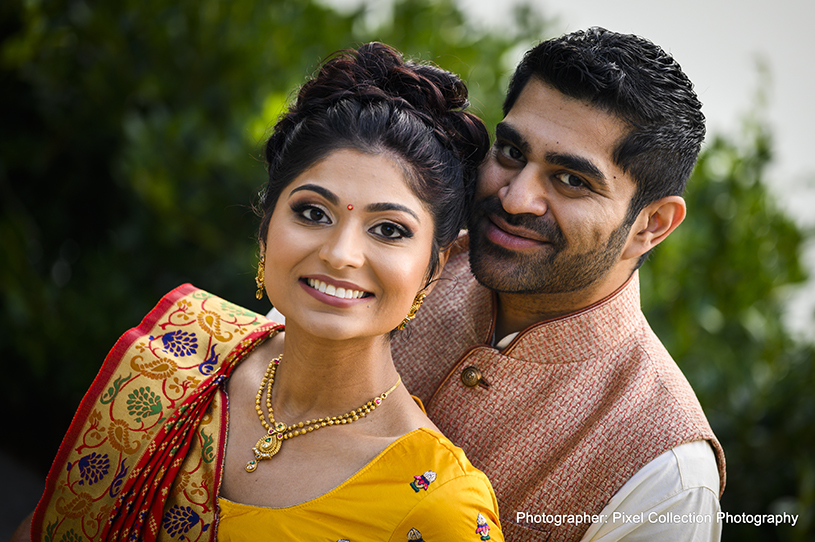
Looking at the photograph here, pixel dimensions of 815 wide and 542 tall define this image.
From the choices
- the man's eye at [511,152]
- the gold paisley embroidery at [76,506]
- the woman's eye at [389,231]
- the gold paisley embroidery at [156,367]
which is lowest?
the gold paisley embroidery at [76,506]

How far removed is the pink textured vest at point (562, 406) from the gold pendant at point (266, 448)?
51cm

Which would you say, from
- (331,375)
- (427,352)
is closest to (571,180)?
(427,352)

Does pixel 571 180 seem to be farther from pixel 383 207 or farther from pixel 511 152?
pixel 383 207

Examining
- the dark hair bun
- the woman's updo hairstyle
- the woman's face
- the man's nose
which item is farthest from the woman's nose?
the man's nose

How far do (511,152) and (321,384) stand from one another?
0.84 meters

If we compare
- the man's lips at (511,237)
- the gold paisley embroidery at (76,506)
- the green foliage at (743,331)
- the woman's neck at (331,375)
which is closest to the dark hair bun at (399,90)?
the man's lips at (511,237)

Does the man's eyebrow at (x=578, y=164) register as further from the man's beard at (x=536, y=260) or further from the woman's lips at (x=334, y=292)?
the woman's lips at (x=334, y=292)

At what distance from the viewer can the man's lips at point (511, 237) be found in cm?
197

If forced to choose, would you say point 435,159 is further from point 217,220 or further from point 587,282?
point 217,220

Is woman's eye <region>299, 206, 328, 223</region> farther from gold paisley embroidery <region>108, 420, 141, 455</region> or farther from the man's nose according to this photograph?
gold paisley embroidery <region>108, 420, 141, 455</region>

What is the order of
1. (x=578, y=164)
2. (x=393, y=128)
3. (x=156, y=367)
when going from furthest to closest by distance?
(x=156, y=367)
(x=578, y=164)
(x=393, y=128)

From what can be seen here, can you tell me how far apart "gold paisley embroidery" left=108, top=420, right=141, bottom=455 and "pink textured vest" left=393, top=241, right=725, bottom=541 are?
82cm

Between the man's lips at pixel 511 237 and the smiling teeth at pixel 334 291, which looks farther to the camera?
the man's lips at pixel 511 237

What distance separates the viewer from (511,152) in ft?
6.68
